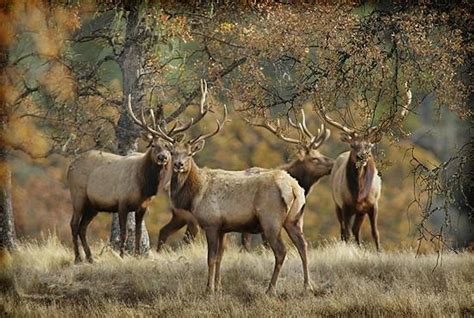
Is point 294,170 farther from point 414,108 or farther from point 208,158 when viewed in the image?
point 414,108

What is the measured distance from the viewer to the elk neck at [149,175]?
8.91 m

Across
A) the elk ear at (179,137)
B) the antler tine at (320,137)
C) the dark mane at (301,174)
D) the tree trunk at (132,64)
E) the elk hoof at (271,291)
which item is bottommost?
the elk hoof at (271,291)

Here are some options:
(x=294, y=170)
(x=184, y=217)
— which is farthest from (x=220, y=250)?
(x=294, y=170)

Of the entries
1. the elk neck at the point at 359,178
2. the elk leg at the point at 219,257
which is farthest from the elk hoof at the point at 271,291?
the elk neck at the point at 359,178

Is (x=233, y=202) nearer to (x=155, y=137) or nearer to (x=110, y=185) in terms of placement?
(x=155, y=137)

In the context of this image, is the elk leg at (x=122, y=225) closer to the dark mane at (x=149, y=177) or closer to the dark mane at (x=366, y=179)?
the dark mane at (x=149, y=177)

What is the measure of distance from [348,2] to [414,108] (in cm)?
95

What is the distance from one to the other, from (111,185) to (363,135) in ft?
7.06

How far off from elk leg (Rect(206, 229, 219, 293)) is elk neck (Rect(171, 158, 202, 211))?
11.9 inches

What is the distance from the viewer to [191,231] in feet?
30.5

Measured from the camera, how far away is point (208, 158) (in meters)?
10.1

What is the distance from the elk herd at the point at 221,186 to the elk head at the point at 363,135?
0.03ft

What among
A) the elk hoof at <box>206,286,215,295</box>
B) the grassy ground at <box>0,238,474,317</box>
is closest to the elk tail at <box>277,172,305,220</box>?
the grassy ground at <box>0,238,474,317</box>

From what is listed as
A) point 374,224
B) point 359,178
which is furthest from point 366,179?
point 374,224
